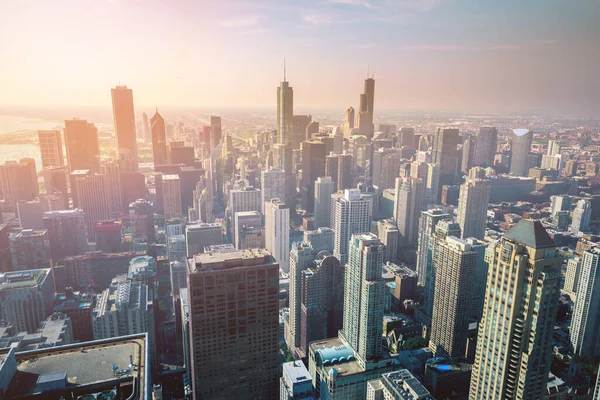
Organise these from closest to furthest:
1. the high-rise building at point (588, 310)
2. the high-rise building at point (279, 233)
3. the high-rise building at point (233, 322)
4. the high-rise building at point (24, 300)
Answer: the high-rise building at point (233, 322) < the high-rise building at point (588, 310) < the high-rise building at point (24, 300) < the high-rise building at point (279, 233)

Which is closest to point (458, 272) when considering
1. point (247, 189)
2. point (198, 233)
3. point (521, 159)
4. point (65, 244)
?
point (521, 159)

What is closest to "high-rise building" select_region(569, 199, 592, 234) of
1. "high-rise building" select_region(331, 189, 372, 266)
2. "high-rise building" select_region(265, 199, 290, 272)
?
"high-rise building" select_region(331, 189, 372, 266)

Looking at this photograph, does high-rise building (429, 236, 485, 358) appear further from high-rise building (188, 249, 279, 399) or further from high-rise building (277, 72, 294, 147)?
high-rise building (277, 72, 294, 147)

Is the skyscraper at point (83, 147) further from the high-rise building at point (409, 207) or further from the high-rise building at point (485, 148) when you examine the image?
Result: the high-rise building at point (485, 148)

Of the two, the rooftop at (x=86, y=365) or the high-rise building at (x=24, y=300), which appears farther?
the high-rise building at (x=24, y=300)

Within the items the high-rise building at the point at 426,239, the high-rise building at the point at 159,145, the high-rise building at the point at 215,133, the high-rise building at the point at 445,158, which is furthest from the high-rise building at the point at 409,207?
the high-rise building at the point at 159,145

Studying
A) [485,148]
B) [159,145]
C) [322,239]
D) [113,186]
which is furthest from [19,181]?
[485,148]

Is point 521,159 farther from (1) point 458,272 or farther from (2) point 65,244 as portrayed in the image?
(2) point 65,244
